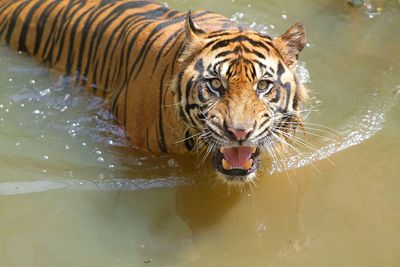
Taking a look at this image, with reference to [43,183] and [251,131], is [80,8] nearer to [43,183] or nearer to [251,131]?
[43,183]

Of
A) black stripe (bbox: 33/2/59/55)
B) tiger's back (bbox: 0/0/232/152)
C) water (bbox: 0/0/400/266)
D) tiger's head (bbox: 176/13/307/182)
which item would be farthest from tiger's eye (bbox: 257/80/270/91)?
black stripe (bbox: 33/2/59/55)

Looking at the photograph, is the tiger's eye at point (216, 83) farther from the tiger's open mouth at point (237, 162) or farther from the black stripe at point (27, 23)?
the black stripe at point (27, 23)

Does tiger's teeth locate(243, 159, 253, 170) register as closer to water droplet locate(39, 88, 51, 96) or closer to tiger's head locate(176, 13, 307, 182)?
tiger's head locate(176, 13, 307, 182)

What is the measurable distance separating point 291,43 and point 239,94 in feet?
1.17

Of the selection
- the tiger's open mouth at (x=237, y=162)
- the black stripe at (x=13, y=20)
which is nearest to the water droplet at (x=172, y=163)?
the tiger's open mouth at (x=237, y=162)

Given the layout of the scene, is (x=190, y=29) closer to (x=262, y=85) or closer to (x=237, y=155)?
(x=262, y=85)

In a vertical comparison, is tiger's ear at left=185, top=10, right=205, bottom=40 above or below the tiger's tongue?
above

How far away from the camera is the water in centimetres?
271

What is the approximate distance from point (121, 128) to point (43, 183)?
46 centimetres

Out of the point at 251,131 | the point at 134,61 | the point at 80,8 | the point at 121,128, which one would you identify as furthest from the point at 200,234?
the point at 80,8

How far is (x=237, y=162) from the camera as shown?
8.70ft

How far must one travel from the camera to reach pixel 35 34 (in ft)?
12.5

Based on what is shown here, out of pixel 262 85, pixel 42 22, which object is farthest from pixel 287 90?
pixel 42 22

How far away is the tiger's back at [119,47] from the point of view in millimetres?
3018
